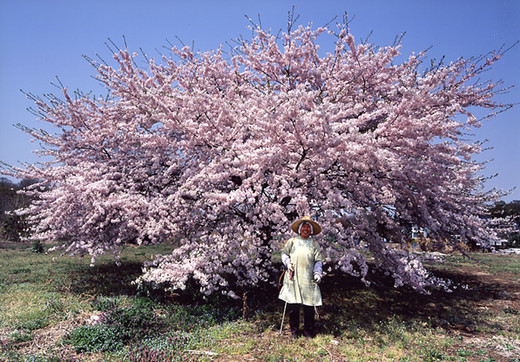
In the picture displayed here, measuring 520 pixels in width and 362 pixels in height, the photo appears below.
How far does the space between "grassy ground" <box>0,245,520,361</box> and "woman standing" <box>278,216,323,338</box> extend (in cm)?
36

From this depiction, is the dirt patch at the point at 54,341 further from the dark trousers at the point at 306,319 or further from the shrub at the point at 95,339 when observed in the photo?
the dark trousers at the point at 306,319

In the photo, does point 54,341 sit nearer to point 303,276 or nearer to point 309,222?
point 303,276

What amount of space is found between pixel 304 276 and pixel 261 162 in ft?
7.26

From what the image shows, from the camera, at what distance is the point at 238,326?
6.19 metres

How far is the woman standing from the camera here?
5668mm

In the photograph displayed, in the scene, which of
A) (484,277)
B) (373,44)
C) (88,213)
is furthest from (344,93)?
(484,277)

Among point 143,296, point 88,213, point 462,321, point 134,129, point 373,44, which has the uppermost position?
point 373,44

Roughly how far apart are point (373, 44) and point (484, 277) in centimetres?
1050

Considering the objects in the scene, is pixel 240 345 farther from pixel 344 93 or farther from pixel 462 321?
pixel 344 93

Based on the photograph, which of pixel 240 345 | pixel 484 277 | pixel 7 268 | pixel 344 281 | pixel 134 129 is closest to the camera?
pixel 240 345

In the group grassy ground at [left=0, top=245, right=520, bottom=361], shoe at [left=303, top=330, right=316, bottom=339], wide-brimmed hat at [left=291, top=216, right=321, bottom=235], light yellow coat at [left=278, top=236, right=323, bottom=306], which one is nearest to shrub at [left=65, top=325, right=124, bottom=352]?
grassy ground at [left=0, top=245, right=520, bottom=361]

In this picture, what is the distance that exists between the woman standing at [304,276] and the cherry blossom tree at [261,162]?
0.43 m

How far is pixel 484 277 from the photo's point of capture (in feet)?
42.7

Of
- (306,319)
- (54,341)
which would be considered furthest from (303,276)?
(54,341)
